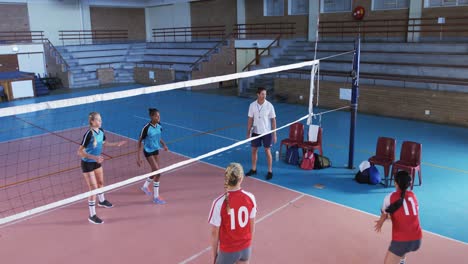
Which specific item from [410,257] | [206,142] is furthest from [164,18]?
[410,257]

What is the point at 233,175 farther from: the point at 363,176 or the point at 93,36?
the point at 93,36

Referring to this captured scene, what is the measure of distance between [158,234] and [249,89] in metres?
14.4

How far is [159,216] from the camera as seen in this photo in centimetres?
693

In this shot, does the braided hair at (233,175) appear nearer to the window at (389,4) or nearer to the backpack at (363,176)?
the backpack at (363,176)

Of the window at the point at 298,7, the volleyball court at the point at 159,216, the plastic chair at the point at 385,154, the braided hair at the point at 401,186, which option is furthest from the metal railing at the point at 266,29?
the braided hair at the point at 401,186

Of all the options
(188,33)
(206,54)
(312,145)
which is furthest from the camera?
(188,33)

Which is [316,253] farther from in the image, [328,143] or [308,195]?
[328,143]

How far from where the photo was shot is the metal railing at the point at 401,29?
17.3 meters

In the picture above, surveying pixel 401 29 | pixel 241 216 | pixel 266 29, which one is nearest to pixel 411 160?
pixel 241 216

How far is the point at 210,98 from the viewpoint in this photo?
19.9 m

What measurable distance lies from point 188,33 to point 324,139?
2211 centimetres

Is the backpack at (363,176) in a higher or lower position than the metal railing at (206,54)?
lower

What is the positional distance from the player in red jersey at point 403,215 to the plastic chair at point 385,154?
4.15 m

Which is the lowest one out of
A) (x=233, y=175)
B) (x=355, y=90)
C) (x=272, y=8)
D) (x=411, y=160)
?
(x=411, y=160)
